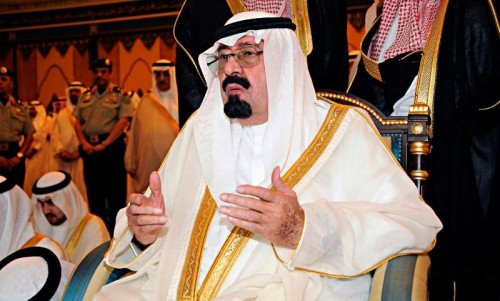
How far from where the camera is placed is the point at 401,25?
3.42 metres

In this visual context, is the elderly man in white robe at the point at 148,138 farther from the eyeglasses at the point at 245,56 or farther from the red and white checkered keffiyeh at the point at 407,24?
the eyeglasses at the point at 245,56

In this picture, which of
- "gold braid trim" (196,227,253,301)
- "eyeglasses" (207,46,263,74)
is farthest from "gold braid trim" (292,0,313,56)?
"gold braid trim" (196,227,253,301)

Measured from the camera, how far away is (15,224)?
3879 mm

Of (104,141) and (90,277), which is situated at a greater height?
Answer: (104,141)

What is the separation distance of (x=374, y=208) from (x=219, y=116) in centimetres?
72

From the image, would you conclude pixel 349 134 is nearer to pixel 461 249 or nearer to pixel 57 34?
pixel 461 249

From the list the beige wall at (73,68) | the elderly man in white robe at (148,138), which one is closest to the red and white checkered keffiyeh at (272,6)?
the elderly man in white robe at (148,138)

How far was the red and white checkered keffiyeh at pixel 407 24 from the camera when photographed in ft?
10.9

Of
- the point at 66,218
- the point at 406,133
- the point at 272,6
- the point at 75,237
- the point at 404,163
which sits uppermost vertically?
the point at 272,6

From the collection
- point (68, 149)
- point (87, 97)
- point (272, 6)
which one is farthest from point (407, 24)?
point (68, 149)

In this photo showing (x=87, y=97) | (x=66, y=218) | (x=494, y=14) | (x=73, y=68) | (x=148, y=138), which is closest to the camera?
(x=494, y=14)

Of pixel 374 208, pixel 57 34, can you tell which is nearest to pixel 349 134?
pixel 374 208

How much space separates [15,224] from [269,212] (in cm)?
214

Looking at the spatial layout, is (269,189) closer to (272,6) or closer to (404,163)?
A: (404,163)
